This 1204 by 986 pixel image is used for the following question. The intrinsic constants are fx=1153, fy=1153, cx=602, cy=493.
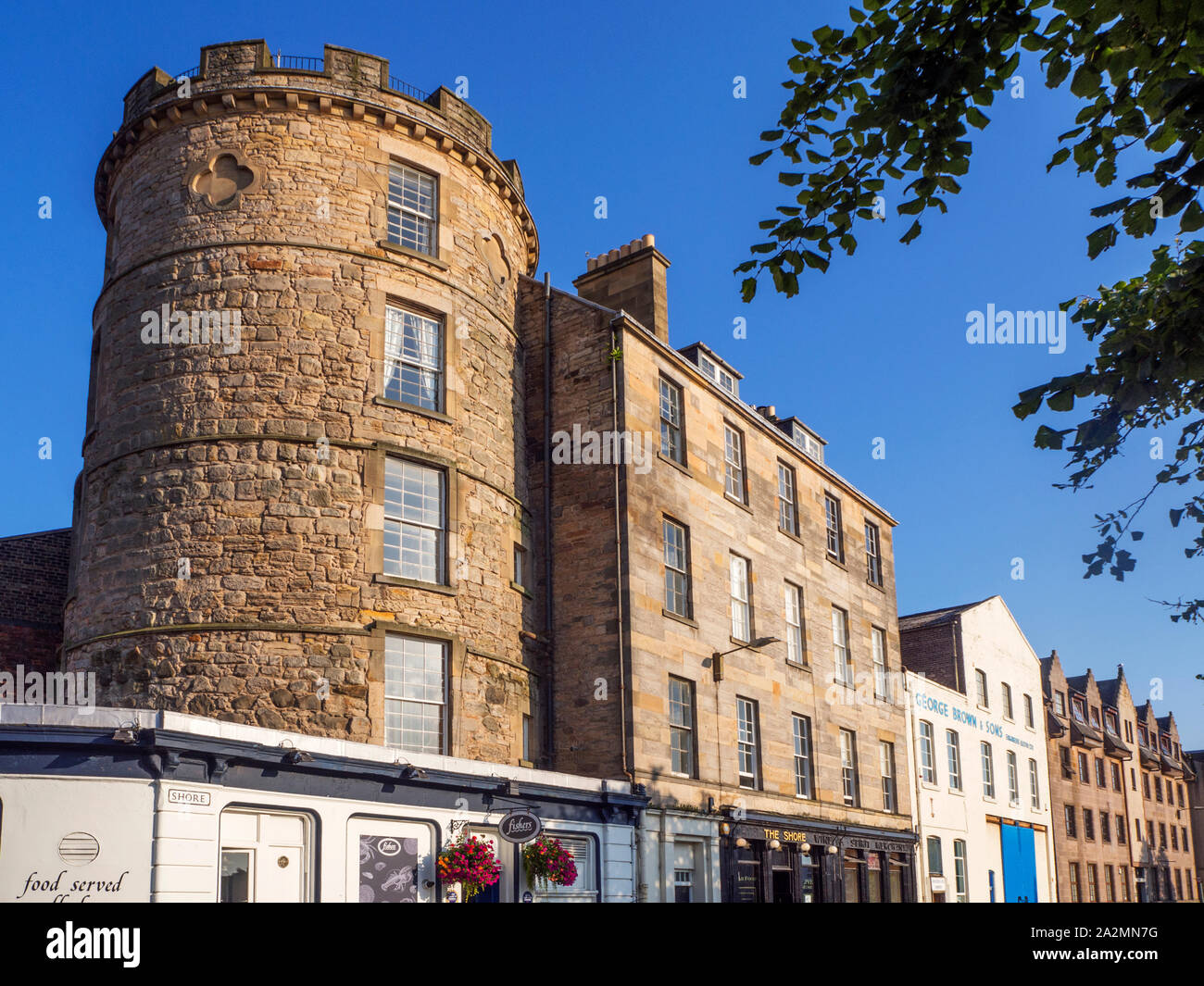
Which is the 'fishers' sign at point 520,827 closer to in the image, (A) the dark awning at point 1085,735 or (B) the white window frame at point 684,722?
(B) the white window frame at point 684,722

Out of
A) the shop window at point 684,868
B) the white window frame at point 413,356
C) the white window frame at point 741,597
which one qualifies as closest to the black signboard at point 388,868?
the shop window at point 684,868

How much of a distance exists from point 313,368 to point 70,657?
658cm

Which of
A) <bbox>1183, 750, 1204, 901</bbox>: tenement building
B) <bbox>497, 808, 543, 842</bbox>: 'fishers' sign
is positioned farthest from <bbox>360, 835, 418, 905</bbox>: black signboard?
<bbox>1183, 750, 1204, 901</bbox>: tenement building

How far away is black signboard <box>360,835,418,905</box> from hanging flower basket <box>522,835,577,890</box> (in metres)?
2.21

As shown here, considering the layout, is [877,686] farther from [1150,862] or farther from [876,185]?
[1150,862]

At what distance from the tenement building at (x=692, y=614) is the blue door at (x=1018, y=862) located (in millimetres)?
8716

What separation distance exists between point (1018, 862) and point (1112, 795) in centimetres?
1654

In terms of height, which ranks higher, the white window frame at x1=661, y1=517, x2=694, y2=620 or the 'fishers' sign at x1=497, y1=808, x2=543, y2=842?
the white window frame at x1=661, y1=517, x2=694, y2=620

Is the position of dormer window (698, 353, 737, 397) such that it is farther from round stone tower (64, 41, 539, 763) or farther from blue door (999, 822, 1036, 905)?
blue door (999, 822, 1036, 905)

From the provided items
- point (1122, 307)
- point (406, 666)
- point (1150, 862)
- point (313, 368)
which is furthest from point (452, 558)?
point (1150, 862)

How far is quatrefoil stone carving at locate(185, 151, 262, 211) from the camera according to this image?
2116 centimetres

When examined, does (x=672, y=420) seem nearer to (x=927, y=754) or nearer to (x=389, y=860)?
(x=389, y=860)

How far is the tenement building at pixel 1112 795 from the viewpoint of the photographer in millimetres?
46531
